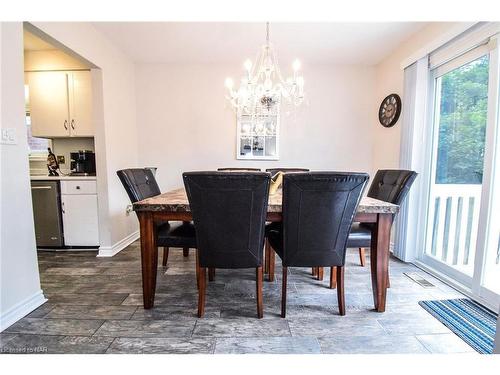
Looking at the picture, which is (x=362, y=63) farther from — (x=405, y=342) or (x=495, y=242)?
(x=405, y=342)

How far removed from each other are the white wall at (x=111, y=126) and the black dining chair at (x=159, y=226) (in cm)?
84

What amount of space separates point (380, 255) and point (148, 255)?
1612mm

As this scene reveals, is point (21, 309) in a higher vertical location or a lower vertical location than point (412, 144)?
lower

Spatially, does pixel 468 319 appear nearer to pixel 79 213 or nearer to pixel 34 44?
pixel 79 213

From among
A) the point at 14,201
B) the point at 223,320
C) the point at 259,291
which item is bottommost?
the point at 223,320

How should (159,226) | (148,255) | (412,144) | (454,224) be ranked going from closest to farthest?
(148,255) → (159,226) → (454,224) → (412,144)

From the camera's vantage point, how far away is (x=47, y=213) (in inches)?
110

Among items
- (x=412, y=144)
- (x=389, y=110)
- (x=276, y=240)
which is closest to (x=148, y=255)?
(x=276, y=240)

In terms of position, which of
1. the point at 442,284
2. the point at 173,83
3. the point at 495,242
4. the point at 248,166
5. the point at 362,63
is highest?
the point at 362,63

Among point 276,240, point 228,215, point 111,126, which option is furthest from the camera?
point 111,126

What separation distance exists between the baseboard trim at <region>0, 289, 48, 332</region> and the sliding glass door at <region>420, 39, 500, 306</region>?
3278mm

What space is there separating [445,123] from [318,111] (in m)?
1.49
